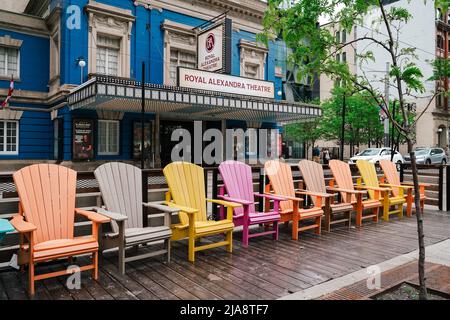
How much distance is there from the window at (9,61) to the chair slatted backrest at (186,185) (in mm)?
13157

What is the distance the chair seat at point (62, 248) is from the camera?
115 inches

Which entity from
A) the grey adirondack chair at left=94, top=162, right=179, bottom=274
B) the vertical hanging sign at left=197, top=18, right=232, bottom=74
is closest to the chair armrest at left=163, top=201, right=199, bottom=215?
the grey adirondack chair at left=94, top=162, right=179, bottom=274

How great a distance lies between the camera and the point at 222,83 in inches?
570

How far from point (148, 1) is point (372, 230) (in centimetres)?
1436

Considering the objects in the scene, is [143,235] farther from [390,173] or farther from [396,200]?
[390,173]

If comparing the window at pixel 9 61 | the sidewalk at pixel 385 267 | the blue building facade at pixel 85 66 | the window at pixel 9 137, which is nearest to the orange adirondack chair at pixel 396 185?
the sidewalk at pixel 385 267

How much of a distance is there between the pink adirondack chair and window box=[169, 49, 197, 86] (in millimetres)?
12528

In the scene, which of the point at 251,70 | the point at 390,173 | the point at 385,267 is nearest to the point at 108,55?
the point at 251,70

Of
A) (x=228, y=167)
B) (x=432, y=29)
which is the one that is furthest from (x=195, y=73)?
(x=432, y=29)

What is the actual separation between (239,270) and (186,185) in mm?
1331

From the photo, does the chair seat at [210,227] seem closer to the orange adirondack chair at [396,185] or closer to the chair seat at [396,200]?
Answer: the chair seat at [396,200]

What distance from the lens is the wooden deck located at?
3031 millimetres

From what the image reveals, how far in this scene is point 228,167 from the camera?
4898 millimetres
